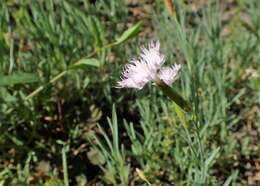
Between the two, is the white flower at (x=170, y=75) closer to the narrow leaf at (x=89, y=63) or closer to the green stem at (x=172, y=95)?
the green stem at (x=172, y=95)

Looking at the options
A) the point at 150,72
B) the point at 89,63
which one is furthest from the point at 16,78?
the point at 150,72

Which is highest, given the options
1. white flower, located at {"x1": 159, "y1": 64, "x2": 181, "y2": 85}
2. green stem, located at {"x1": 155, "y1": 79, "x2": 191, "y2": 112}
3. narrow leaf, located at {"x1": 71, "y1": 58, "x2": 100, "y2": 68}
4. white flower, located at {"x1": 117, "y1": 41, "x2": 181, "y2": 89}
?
narrow leaf, located at {"x1": 71, "y1": 58, "x2": 100, "y2": 68}

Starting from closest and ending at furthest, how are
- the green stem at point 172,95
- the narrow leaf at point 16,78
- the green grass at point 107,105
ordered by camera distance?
the green stem at point 172,95 → the narrow leaf at point 16,78 → the green grass at point 107,105

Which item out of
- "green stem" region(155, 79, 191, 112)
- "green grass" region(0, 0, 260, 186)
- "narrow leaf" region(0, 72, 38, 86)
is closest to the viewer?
"green stem" region(155, 79, 191, 112)

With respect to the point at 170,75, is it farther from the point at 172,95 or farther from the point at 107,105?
the point at 107,105

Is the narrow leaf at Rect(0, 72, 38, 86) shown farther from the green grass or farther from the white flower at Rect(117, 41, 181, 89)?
the white flower at Rect(117, 41, 181, 89)

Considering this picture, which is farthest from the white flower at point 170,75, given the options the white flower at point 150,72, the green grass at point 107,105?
the green grass at point 107,105

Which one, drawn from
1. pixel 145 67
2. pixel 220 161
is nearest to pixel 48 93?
pixel 220 161

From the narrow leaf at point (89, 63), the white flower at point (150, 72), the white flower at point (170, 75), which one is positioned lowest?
the white flower at point (170, 75)

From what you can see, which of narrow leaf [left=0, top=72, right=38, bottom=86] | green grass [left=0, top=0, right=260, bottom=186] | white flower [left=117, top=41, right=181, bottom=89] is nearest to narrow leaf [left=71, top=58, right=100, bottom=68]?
green grass [left=0, top=0, right=260, bottom=186]
